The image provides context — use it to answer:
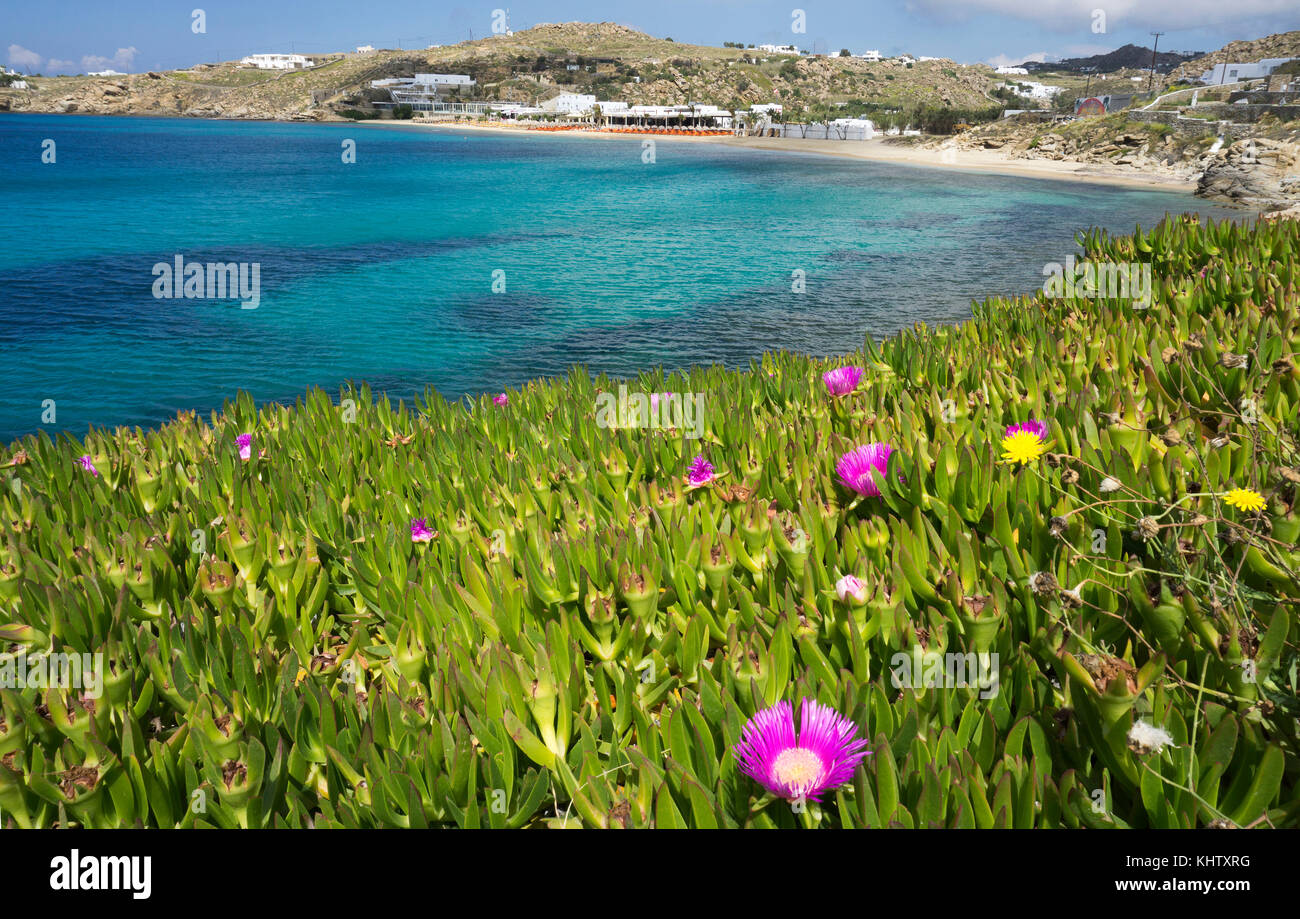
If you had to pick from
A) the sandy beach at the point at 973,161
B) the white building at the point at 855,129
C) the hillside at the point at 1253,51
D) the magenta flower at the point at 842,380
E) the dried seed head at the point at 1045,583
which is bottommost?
the dried seed head at the point at 1045,583

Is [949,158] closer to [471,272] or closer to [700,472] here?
[471,272]

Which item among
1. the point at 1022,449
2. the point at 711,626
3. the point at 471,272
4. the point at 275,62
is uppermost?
the point at 275,62

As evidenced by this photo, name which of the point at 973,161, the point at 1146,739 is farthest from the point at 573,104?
the point at 1146,739

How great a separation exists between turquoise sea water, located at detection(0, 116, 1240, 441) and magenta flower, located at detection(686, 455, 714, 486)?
31.7 ft

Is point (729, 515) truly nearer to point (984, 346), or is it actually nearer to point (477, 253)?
point (984, 346)

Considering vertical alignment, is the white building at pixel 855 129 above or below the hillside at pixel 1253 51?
below

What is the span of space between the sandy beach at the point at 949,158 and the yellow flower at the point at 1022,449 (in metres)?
40.8

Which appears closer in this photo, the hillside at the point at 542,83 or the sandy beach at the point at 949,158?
Result: the sandy beach at the point at 949,158

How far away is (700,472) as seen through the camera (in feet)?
8.44

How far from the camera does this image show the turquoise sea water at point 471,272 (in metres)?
13.2

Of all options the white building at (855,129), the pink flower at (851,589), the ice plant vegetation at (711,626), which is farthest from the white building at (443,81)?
the pink flower at (851,589)

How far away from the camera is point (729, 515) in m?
2.26

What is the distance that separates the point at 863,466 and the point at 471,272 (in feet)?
65.2

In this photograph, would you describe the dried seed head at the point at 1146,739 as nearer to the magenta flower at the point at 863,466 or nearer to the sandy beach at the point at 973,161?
the magenta flower at the point at 863,466
